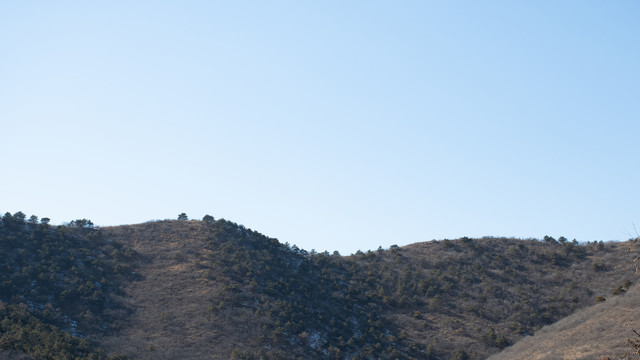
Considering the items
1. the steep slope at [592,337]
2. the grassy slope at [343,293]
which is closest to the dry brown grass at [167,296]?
the grassy slope at [343,293]

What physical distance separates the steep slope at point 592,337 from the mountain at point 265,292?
525 centimetres

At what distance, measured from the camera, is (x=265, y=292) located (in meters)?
47.3

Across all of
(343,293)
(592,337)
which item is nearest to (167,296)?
(343,293)

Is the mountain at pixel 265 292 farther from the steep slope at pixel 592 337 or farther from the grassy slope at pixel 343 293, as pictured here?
the steep slope at pixel 592 337

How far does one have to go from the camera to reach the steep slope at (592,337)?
92.2ft

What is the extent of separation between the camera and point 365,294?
51812mm

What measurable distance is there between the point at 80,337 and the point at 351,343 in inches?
787

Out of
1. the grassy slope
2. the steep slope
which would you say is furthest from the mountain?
the steep slope

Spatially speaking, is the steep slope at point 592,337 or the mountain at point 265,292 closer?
the steep slope at point 592,337

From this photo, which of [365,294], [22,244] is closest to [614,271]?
[365,294]

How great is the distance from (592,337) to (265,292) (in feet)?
86.7

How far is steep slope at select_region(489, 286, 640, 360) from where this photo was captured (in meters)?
28.1

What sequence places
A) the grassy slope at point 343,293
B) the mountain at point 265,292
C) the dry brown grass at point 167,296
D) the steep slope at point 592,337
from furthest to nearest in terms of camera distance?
the grassy slope at point 343,293 → the mountain at point 265,292 → the dry brown grass at point 167,296 → the steep slope at point 592,337

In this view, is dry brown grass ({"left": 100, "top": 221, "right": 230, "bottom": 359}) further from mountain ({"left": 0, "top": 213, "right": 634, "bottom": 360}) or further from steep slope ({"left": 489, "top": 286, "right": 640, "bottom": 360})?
steep slope ({"left": 489, "top": 286, "right": 640, "bottom": 360})
